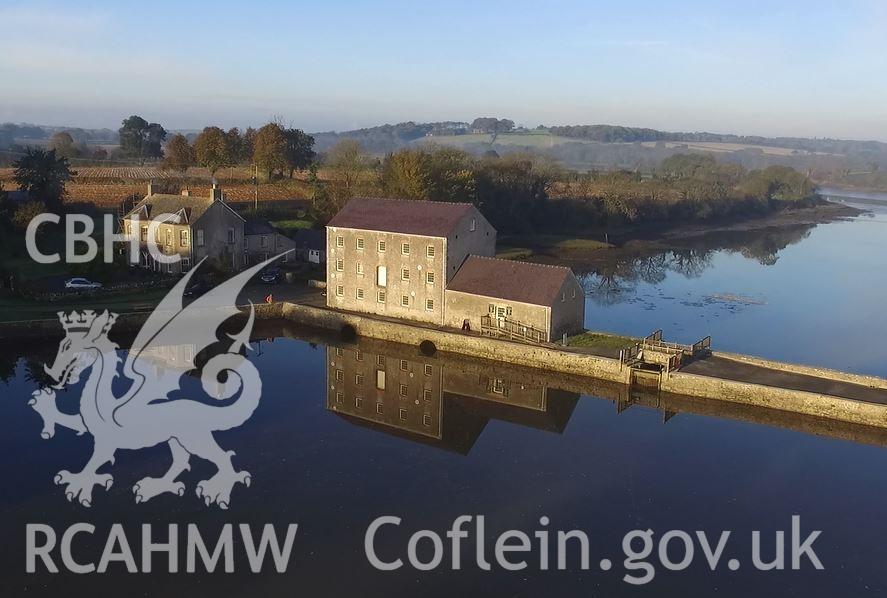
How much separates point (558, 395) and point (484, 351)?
15.9 feet

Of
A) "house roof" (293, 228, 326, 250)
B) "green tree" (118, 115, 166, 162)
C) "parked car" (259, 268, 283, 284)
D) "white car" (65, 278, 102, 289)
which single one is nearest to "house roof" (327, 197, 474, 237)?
"parked car" (259, 268, 283, 284)

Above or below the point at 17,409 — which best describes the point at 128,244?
above

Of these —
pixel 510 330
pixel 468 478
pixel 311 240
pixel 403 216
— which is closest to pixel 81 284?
pixel 311 240

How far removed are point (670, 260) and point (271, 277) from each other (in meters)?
39.3

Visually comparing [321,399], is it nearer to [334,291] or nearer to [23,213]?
[334,291]

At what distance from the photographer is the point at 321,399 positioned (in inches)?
1160

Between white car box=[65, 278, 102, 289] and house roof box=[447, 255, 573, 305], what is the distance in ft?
64.0

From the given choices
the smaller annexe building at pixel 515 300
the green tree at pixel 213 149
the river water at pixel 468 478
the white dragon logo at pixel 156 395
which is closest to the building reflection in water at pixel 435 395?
the river water at pixel 468 478

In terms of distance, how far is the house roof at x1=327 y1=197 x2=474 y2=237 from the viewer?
37.1 m

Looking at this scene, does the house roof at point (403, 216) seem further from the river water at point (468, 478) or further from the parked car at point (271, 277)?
the parked car at point (271, 277)

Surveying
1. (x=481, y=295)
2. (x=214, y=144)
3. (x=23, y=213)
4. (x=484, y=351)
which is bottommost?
(x=484, y=351)

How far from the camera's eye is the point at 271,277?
152 ft

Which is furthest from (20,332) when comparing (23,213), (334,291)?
(23,213)

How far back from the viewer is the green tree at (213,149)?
8531cm
